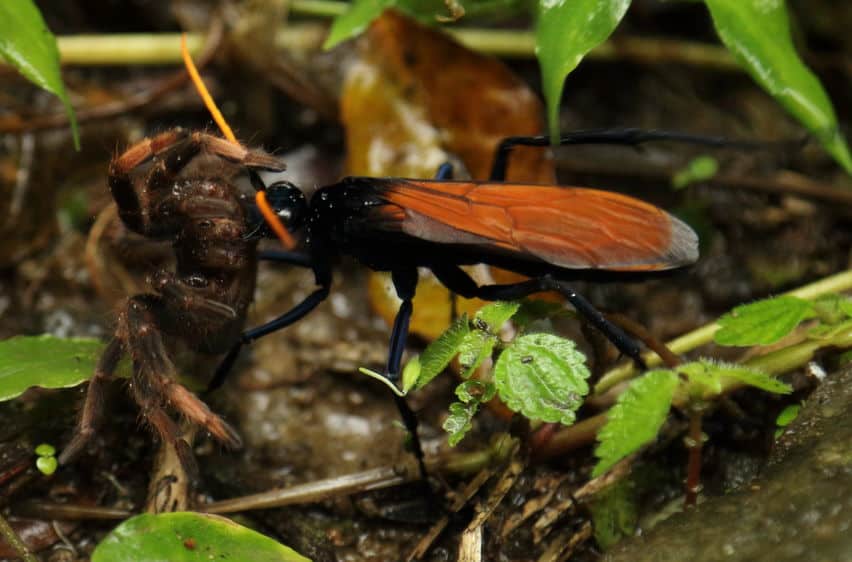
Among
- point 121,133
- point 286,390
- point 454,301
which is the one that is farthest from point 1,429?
point 121,133

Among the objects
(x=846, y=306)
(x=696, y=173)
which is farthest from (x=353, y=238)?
(x=696, y=173)

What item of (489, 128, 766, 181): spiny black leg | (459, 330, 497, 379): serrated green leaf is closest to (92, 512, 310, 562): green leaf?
(459, 330, 497, 379): serrated green leaf

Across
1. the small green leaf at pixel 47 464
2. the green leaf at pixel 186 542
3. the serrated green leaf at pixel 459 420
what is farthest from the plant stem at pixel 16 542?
the serrated green leaf at pixel 459 420

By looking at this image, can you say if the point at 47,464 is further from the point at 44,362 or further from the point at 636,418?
the point at 636,418

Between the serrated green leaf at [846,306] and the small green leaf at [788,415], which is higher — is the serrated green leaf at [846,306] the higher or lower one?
the higher one

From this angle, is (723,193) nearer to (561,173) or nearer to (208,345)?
(561,173)

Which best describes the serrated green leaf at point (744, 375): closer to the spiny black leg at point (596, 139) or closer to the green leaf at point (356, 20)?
the spiny black leg at point (596, 139)
